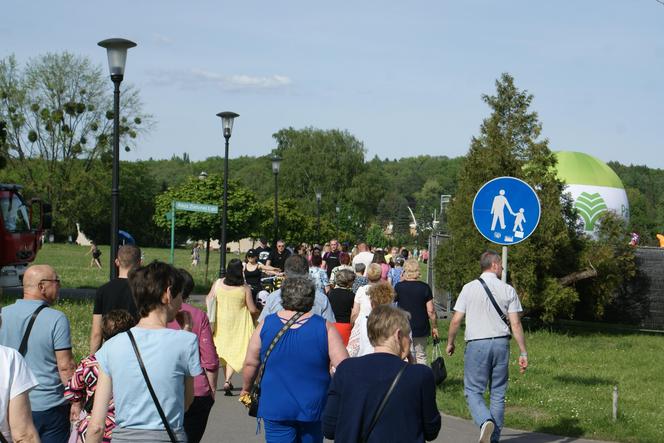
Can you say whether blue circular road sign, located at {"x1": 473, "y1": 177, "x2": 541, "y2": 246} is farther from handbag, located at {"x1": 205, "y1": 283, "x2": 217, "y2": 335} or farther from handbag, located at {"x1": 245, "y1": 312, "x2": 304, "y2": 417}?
handbag, located at {"x1": 245, "y1": 312, "x2": 304, "y2": 417}

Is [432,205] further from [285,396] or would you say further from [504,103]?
[285,396]

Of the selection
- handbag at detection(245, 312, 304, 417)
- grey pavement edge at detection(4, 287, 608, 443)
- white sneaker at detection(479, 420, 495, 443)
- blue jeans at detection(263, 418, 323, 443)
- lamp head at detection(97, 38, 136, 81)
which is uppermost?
lamp head at detection(97, 38, 136, 81)

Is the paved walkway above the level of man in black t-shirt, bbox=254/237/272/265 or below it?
below

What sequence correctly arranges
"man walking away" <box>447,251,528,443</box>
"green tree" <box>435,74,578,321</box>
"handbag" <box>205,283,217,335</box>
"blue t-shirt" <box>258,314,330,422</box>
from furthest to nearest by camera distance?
"green tree" <box>435,74,578,321</box>
"handbag" <box>205,283,217,335</box>
"man walking away" <box>447,251,528,443</box>
"blue t-shirt" <box>258,314,330,422</box>

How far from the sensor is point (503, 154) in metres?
19.6

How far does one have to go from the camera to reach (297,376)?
559cm

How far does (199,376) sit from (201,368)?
127 centimetres

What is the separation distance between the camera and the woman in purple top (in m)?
5.81

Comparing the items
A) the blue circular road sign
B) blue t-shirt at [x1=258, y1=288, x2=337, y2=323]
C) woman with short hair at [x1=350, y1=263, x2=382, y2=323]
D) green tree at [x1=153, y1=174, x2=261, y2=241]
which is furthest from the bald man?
green tree at [x1=153, y1=174, x2=261, y2=241]

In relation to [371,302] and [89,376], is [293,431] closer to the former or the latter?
[89,376]

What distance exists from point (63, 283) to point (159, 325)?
2965cm

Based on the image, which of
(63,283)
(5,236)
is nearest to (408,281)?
(5,236)

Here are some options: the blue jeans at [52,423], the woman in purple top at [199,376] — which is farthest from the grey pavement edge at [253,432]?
the blue jeans at [52,423]

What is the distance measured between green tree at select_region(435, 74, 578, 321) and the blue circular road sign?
364 inches
